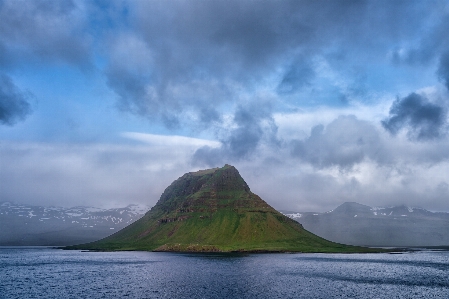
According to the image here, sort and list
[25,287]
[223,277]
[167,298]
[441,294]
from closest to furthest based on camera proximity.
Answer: [167,298], [441,294], [25,287], [223,277]

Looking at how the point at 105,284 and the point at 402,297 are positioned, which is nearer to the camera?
the point at 402,297

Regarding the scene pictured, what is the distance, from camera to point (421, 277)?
13562 centimetres

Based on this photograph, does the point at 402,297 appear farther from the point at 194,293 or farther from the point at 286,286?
the point at 194,293

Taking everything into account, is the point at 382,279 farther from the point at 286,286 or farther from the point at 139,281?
the point at 139,281

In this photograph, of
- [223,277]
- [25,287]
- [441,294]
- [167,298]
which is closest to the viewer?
[167,298]

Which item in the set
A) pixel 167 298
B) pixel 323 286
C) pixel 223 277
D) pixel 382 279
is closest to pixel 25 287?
pixel 167 298

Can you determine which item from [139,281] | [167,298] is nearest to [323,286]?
[167,298]

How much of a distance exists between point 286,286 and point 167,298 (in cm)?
4033

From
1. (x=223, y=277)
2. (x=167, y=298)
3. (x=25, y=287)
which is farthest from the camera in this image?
(x=223, y=277)

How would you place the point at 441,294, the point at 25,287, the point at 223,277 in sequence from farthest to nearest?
1. the point at 223,277
2. the point at 25,287
3. the point at 441,294

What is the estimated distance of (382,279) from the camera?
12975 centimetres

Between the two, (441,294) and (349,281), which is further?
(349,281)

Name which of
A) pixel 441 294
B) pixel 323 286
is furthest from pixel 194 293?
pixel 441 294

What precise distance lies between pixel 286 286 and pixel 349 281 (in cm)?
2753
